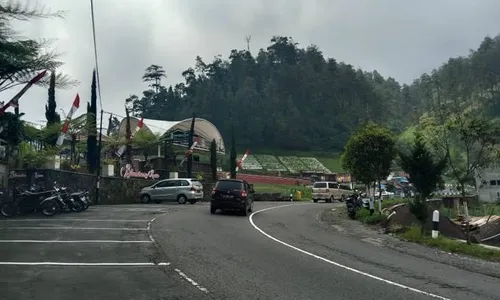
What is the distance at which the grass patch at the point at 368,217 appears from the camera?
23.9 meters

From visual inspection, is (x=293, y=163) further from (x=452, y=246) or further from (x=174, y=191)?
(x=452, y=246)

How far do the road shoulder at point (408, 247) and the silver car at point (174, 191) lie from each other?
13418mm

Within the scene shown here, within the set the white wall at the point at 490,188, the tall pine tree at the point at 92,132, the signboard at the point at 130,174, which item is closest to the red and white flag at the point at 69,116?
the tall pine tree at the point at 92,132

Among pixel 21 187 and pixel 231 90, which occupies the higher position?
pixel 231 90

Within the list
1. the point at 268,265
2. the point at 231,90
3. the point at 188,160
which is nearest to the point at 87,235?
the point at 268,265

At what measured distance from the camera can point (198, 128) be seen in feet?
250

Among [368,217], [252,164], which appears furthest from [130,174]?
[252,164]

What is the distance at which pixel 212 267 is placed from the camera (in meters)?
11.2

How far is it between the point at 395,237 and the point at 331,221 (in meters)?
6.43

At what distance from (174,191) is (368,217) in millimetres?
15997

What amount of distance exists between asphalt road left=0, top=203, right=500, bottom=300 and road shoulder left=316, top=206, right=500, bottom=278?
0.40 meters

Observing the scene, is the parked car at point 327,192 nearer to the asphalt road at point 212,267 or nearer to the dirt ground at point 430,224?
the dirt ground at point 430,224

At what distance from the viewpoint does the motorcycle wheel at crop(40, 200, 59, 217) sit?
2308 cm

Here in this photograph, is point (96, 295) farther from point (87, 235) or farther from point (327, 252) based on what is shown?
point (87, 235)
